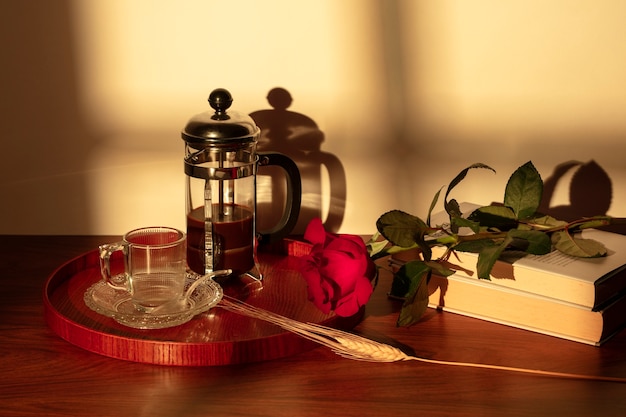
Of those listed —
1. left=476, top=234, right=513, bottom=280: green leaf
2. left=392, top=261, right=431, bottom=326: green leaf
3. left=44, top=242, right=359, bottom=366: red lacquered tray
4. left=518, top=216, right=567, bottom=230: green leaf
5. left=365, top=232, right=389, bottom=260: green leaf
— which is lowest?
left=44, top=242, right=359, bottom=366: red lacquered tray

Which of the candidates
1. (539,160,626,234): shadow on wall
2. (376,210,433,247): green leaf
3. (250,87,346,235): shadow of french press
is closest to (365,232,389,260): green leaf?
(376,210,433,247): green leaf

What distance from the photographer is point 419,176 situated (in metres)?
1.40

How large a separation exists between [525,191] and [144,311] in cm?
48

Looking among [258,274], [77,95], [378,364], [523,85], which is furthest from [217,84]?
[378,364]

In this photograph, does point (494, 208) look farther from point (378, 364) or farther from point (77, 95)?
point (77, 95)

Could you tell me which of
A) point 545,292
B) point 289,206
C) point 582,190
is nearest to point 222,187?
point 289,206

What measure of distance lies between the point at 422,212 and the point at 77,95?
0.55m

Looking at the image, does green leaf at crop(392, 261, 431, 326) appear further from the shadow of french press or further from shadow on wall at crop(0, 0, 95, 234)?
shadow on wall at crop(0, 0, 95, 234)

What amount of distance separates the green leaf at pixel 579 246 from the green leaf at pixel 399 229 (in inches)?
6.3

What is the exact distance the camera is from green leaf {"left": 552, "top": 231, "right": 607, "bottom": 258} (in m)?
1.05

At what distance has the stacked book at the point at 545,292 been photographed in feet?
3.27

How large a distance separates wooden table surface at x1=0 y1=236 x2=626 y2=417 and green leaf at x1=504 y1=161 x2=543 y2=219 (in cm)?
16

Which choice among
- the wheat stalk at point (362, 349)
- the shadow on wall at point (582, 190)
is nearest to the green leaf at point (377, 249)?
the wheat stalk at point (362, 349)

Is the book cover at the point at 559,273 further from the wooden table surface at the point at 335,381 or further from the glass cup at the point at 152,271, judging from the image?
the glass cup at the point at 152,271
